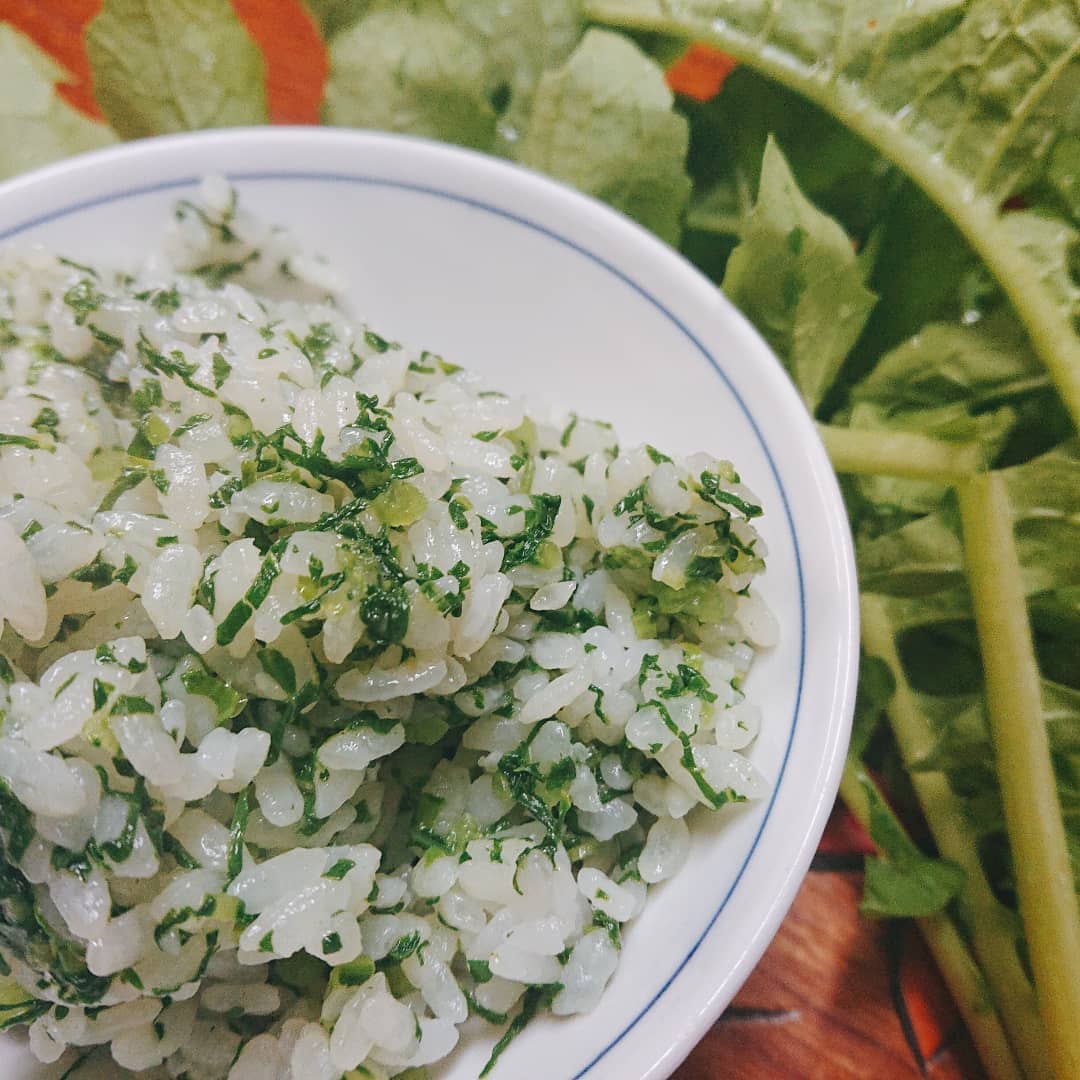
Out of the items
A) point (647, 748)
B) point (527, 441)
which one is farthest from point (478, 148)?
point (647, 748)

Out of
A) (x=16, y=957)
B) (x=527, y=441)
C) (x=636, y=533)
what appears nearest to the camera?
(x=16, y=957)

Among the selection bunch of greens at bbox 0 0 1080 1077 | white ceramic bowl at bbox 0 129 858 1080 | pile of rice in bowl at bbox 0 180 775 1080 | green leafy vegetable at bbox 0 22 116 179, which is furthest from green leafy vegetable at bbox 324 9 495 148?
pile of rice in bowl at bbox 0 180 775 1080

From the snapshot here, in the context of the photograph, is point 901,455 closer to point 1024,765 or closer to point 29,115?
point 1024,765

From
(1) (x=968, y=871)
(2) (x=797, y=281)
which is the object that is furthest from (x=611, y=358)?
(1) (x=968, y=871)

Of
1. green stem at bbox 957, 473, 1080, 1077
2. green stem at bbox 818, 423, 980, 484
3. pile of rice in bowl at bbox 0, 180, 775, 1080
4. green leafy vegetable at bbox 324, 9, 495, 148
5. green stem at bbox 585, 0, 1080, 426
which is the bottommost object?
pile of rice in bowl at bbox 0, 180, 775, 1080

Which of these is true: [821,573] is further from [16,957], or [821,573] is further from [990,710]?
[16,957]

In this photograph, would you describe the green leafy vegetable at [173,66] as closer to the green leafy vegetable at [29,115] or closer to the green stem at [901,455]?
the green leafy vegetable at [29,115]

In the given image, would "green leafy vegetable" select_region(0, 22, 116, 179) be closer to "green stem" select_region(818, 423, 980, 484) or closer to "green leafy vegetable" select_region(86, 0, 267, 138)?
"green leafy vegetable" select_region(86, 0, 267, 138)
